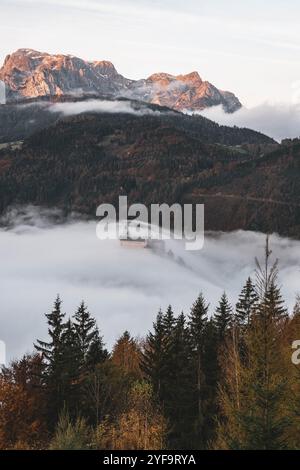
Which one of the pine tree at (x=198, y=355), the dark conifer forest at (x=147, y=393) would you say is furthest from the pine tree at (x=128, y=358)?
the pine tree at (x=198, y=355)

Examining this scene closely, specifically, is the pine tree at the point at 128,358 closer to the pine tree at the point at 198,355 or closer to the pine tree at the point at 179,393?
the pine tree at the point at 198,355

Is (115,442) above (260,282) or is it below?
below

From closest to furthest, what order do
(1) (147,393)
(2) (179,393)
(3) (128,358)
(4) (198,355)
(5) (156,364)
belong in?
(1) (147,393) → (2) (179,393) → (5) (156,364) → (4) (198,355) → (3) (128,358)

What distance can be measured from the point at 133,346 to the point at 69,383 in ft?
129

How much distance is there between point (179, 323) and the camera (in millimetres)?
77938

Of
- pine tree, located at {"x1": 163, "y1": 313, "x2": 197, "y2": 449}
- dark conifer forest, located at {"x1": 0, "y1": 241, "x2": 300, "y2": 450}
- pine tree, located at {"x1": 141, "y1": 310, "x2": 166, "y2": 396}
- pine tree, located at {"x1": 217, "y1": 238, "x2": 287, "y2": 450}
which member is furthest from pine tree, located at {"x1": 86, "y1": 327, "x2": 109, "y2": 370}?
pine tree, located at {"x1": 217, "y1": 238, "x2": 287, "y2": 450}

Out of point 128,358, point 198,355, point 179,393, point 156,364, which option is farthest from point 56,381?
point 128,358

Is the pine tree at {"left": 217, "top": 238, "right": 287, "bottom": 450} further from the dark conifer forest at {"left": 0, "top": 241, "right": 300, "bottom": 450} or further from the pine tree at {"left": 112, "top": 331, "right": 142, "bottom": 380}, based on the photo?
the pine tree at {"left": 112, "top": 331, "right": 142, "bottom": 380}

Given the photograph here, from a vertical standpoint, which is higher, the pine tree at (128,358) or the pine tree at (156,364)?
the pine tree at (128,358)

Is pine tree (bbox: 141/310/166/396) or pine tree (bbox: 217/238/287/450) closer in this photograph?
pine tree (bbox: 217/238/287/450)

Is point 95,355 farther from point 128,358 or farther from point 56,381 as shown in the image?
point 128,358

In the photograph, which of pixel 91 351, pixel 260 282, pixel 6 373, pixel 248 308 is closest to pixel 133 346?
pixel 248 308
